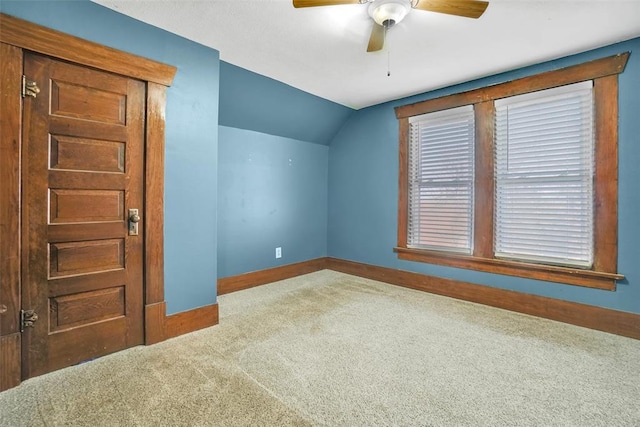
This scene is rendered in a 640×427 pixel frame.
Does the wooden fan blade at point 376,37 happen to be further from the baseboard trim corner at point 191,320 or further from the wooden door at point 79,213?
the baseboard trim corner at point 191,320

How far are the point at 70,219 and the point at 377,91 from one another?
3.06 metres

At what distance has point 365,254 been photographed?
394 cm

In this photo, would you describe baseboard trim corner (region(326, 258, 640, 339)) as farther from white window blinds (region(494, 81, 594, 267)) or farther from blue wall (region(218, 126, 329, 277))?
blue wall (region(218, 126, 329, 277))

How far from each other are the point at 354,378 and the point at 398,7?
220 centimetres

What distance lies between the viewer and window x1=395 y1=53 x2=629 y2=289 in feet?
7.72

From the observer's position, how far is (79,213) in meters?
1.83

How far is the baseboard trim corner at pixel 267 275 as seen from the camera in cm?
327

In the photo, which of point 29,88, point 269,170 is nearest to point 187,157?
point 29,88

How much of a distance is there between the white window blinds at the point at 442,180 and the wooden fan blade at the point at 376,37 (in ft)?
5.05

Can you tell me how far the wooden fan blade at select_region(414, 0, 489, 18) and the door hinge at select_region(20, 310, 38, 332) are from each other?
2840 mm

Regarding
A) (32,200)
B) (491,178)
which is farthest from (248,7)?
(491,178)

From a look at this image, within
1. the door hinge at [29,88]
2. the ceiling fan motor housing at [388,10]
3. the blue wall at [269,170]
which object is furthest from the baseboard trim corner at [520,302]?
the door hinge at [29,88]

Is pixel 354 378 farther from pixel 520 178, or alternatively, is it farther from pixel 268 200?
pixel 268 200

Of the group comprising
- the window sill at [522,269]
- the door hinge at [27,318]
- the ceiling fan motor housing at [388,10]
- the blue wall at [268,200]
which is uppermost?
the ceiling fan motor housing at [388,10]
